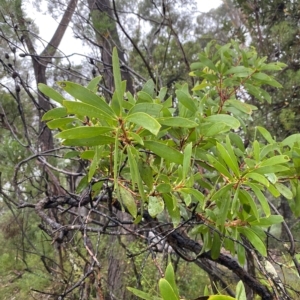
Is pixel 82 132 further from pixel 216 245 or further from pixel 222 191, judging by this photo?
pixel 216 245

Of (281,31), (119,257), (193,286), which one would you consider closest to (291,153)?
(119,257)

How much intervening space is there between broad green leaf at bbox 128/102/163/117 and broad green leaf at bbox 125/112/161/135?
0.07ft

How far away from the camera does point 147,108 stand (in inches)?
15.9

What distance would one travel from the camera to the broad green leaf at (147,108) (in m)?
0.40

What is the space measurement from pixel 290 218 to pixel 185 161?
9.73 feet

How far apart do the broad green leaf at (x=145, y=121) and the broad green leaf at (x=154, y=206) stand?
209 mm

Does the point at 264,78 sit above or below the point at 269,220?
above

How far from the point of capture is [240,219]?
24.7 inches

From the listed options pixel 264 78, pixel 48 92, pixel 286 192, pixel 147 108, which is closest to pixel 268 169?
pixel 286 192

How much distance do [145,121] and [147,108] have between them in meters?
0.05

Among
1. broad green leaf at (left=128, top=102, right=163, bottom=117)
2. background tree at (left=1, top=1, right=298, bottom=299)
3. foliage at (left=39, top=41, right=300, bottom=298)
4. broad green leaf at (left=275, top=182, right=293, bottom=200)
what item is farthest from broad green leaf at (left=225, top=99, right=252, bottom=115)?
broad green leaf at (left=128, top=102, right=163, bottom=117)

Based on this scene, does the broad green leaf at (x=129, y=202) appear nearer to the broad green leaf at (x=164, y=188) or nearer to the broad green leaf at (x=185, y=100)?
the broad green leaf at (x=164, y=188)

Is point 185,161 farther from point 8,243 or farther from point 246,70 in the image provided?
point 8,243

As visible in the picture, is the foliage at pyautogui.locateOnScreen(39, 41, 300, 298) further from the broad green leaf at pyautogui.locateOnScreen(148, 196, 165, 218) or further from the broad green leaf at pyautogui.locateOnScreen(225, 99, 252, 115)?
the broad green leaf at pyautogui.locateOnScreen(225, 99, 252, 115)
